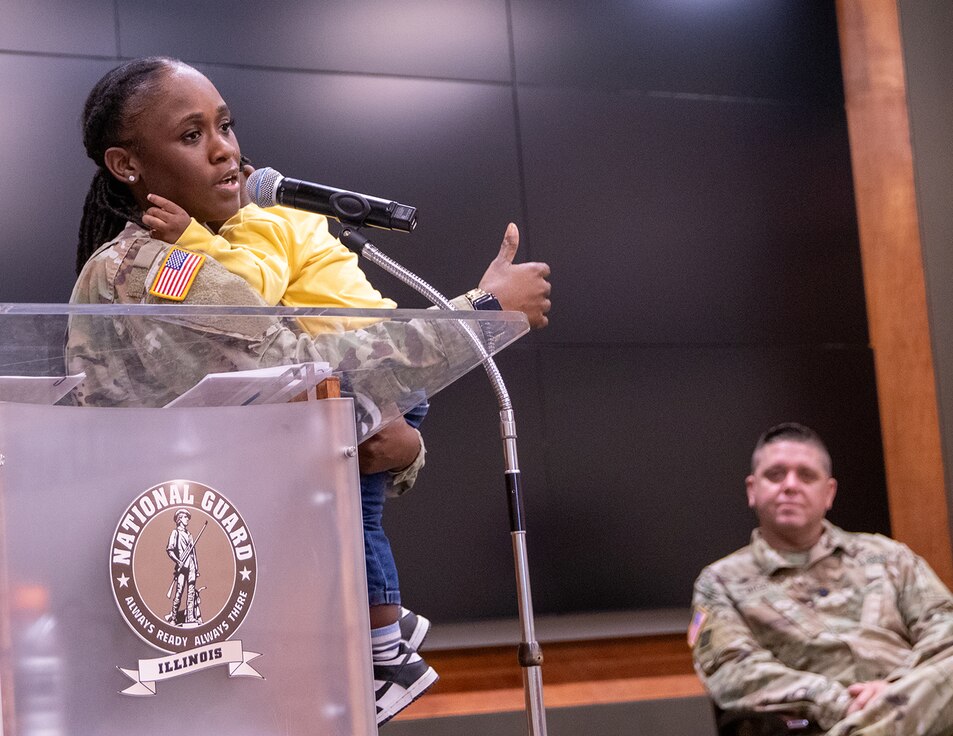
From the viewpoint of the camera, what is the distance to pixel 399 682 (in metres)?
1.76

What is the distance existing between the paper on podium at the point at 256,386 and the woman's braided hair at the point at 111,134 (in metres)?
0.61

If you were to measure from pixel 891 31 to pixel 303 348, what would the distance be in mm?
3687

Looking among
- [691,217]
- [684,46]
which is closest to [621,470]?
[691,217]

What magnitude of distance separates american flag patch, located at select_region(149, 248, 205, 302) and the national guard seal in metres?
0.40

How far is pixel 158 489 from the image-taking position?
3.95ft

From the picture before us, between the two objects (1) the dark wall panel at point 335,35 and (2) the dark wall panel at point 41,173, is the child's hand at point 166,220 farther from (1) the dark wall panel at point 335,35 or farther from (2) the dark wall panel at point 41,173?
(1) the dark wall panel at point 335,35

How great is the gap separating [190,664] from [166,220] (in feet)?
2.32

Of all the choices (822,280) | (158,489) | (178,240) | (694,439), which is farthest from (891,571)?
(158,489)

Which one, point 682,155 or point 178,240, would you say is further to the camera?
point 682,155

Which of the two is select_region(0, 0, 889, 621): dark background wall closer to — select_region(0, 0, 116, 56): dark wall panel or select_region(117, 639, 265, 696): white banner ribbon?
select_region(0, 0, 116, 56): dark wall panel

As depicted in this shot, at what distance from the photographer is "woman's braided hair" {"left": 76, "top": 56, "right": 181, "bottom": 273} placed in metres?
1.88

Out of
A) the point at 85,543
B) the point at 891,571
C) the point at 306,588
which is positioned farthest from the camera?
the point at 891,571

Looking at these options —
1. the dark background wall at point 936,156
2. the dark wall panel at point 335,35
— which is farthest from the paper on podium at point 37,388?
the dark background wall at point 936,156

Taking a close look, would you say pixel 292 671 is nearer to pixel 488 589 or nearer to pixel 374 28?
pixel 488 589
